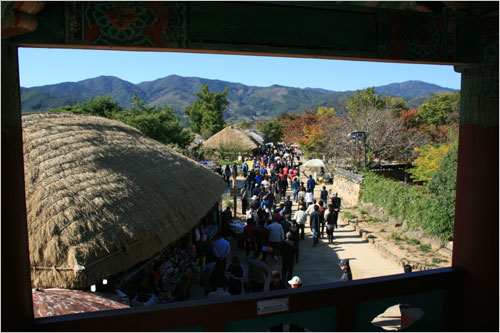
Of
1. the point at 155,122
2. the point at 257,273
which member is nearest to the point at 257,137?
the point at 155,122

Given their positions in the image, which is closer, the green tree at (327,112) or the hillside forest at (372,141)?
Answer: the hillside forest at (372,141)

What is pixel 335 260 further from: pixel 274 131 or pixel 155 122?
pixel 274 131

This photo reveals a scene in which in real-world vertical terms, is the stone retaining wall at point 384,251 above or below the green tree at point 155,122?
below

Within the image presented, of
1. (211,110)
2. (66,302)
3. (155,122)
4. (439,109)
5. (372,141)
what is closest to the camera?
(66,302)

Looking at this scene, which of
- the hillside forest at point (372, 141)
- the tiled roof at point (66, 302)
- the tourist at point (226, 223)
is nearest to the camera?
the tiled roof at point (66, 302)

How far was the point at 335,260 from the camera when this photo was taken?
9875 millimetres

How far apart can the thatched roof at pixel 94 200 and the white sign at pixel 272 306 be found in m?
3.55

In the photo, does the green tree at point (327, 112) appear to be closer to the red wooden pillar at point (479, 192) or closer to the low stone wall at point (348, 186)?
the low stone wall at point (348, 186)

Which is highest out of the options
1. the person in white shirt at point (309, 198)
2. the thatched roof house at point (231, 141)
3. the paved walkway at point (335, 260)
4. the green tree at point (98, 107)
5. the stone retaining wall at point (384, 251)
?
the green tree at point (98, 107)

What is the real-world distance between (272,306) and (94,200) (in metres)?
4.67

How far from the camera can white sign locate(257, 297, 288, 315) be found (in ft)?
7.64

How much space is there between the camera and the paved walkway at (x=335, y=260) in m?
8.86

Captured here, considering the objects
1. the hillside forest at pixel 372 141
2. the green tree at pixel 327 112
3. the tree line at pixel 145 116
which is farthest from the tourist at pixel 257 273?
the green tree at pixel 327 112

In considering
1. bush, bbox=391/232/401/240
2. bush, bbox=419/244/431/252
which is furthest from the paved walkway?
bush, bbox=419/244/431/252
